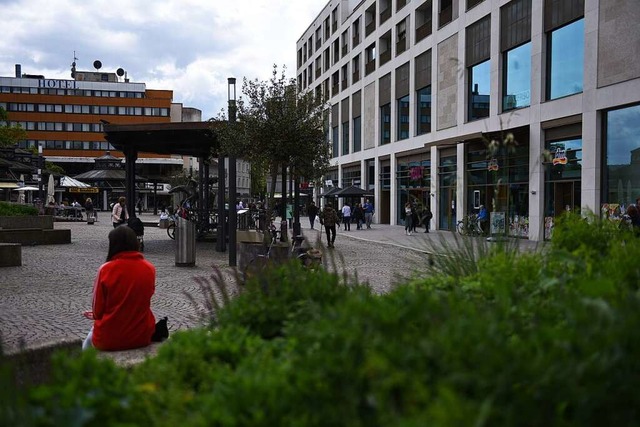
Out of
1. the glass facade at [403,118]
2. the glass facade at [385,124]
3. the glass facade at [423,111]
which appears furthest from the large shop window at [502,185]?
the glass facade at [385,124]

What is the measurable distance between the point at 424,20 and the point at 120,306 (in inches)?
1367


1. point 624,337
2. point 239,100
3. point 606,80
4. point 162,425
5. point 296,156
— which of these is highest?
point 606,80

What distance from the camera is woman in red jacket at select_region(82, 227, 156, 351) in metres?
4.61

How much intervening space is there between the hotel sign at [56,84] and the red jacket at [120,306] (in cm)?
9289

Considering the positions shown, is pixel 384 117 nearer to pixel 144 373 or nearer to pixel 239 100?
pixel 239 100

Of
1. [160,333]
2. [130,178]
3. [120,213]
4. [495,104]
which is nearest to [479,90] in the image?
[495,104]

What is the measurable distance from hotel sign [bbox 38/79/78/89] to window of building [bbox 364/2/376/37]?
58934 millimetres

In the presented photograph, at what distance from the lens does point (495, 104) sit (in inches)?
1056

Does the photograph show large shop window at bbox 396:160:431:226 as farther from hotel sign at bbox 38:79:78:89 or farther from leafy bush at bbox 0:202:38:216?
hotel sign at bbox 38:79:78:89

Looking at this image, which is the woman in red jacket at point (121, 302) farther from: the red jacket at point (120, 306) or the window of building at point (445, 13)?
the window of building at point (445, 13)

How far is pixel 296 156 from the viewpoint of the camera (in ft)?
58.0

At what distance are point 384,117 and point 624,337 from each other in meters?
41.3

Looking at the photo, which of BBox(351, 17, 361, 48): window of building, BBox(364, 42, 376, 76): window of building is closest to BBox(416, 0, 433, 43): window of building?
BBox(364, 42, 376, 76): window of building

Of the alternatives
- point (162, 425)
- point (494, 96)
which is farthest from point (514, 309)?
point (494, 96)
